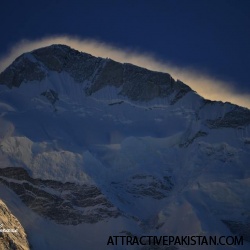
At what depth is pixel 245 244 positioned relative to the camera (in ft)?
445

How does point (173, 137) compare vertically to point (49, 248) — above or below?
above

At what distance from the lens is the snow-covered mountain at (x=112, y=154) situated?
137125 millimetres

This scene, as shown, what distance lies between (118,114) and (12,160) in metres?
26.7

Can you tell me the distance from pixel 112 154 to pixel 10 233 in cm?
4343

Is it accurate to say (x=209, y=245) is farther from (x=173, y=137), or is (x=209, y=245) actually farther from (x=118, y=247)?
(x=173, y=137)

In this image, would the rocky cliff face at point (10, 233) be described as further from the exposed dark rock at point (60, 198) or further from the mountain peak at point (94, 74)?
the mountain peak at point (94, 74)

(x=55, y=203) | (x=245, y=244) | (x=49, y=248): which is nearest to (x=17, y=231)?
(x=49, y=248)

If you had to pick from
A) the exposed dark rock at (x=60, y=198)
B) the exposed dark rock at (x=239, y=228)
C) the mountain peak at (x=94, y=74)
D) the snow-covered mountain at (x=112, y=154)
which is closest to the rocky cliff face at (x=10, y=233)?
the snow-covered mountain at (x=112, y=154)

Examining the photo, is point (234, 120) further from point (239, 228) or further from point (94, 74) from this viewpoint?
point (94, 74)

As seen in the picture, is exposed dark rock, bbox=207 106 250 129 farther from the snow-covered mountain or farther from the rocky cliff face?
the rocky cliff face

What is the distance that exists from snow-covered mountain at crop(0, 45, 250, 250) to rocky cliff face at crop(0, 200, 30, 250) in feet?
17.2

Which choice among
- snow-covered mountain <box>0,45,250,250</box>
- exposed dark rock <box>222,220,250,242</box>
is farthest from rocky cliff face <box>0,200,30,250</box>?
exposed dark rock <box>222,220,250,242</box>

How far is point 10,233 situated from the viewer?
4432 inches

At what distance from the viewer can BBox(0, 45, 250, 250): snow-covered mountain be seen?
450 feet
